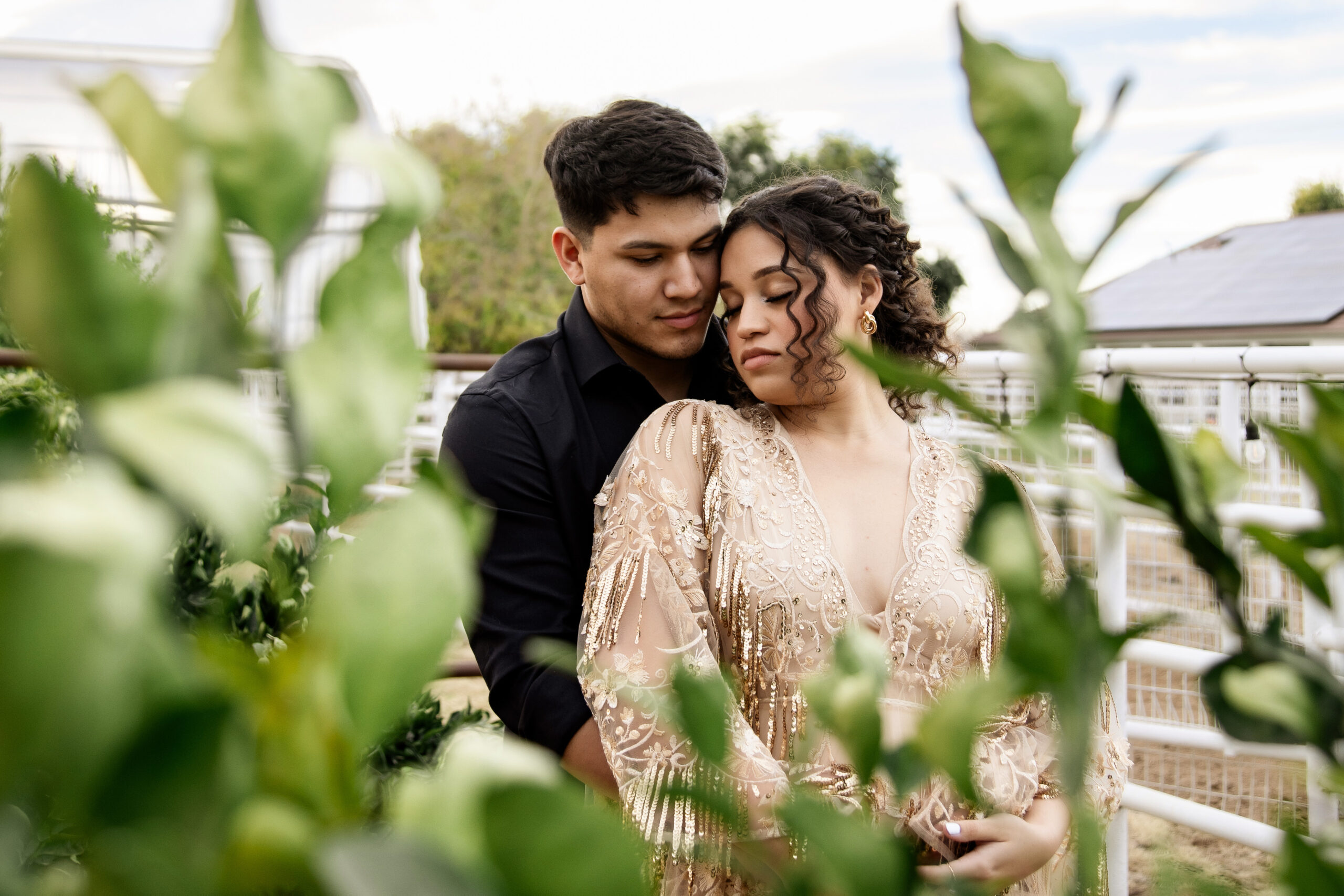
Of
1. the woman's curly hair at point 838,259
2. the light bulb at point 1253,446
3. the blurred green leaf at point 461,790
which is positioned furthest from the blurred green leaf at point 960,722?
the light bulb at point 1253,446

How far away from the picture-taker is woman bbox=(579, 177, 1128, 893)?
1582mm

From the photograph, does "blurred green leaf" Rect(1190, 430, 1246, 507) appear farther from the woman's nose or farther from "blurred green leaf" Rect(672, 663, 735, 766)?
the woman's nose

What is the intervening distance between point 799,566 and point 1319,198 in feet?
147

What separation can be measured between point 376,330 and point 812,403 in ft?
5.81

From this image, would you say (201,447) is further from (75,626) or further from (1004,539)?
(1004,539)

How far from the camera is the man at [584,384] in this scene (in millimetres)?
1882

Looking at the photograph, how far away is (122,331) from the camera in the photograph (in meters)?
0.19

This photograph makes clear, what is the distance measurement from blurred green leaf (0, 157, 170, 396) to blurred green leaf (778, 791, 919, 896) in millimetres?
179

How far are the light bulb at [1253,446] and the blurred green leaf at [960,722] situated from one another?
1.98m

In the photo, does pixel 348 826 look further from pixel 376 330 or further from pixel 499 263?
pixel 499 263

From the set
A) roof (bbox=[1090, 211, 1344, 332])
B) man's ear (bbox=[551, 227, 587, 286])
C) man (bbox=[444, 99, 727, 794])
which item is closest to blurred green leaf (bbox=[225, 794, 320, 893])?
man (bbox=[444, 99, 727, 794])

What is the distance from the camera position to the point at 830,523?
1.84 metres

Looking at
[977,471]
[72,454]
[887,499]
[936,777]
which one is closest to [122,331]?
[977,471]

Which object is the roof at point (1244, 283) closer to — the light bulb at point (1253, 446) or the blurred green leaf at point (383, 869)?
the light bulb at point (1253, 446)
